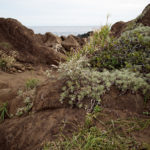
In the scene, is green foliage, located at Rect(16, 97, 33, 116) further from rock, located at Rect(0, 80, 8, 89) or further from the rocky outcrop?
the rocky outcrop

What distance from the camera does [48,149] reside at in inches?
73.3

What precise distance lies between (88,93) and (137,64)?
115cm

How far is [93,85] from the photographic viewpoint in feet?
8.29

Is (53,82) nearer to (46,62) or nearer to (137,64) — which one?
(137,64)

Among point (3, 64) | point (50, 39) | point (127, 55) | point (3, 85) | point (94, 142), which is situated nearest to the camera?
point (94, 142)

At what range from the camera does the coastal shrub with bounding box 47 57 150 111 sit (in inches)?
95.0

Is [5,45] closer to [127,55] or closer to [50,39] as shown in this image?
A: [50,39]

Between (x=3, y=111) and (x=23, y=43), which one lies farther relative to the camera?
(x=23, y=43)

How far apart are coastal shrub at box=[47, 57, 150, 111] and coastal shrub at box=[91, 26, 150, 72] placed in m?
0.33

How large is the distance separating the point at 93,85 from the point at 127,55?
103 centimetres

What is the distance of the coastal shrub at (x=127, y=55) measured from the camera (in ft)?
9.55

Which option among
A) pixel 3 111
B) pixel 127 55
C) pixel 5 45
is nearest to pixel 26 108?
pixel 3 111

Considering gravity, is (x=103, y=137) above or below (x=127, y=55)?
below

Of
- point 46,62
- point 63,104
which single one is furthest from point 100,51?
point 46,62
